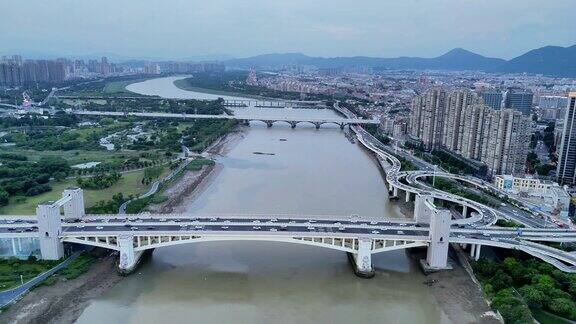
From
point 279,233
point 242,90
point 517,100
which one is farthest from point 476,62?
point 279,233

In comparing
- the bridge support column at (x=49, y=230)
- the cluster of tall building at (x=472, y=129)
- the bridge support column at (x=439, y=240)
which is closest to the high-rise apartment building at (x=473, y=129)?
the cluster of tall building at (x=472, y=129)

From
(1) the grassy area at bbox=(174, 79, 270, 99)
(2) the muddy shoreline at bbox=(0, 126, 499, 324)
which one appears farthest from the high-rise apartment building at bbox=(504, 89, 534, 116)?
(1) the grassy area at bbox=(174, 79, 270, 99)

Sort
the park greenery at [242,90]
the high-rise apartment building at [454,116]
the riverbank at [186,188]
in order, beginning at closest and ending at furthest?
the riverbank at [186,188] → the high-rise apartment building at [454,116] → the park greenery at [242,90]

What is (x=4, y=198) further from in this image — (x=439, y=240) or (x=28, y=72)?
(x=28, y=72)

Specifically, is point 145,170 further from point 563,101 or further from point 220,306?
point 563,101

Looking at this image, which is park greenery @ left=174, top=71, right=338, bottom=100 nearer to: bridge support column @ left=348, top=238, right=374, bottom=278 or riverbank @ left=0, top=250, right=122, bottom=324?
bridge support column @ left=348, top=238, right=374, bottom=278

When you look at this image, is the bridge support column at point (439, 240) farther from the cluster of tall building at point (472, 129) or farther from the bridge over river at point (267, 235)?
the cluster of tall building at point (472, 129)
